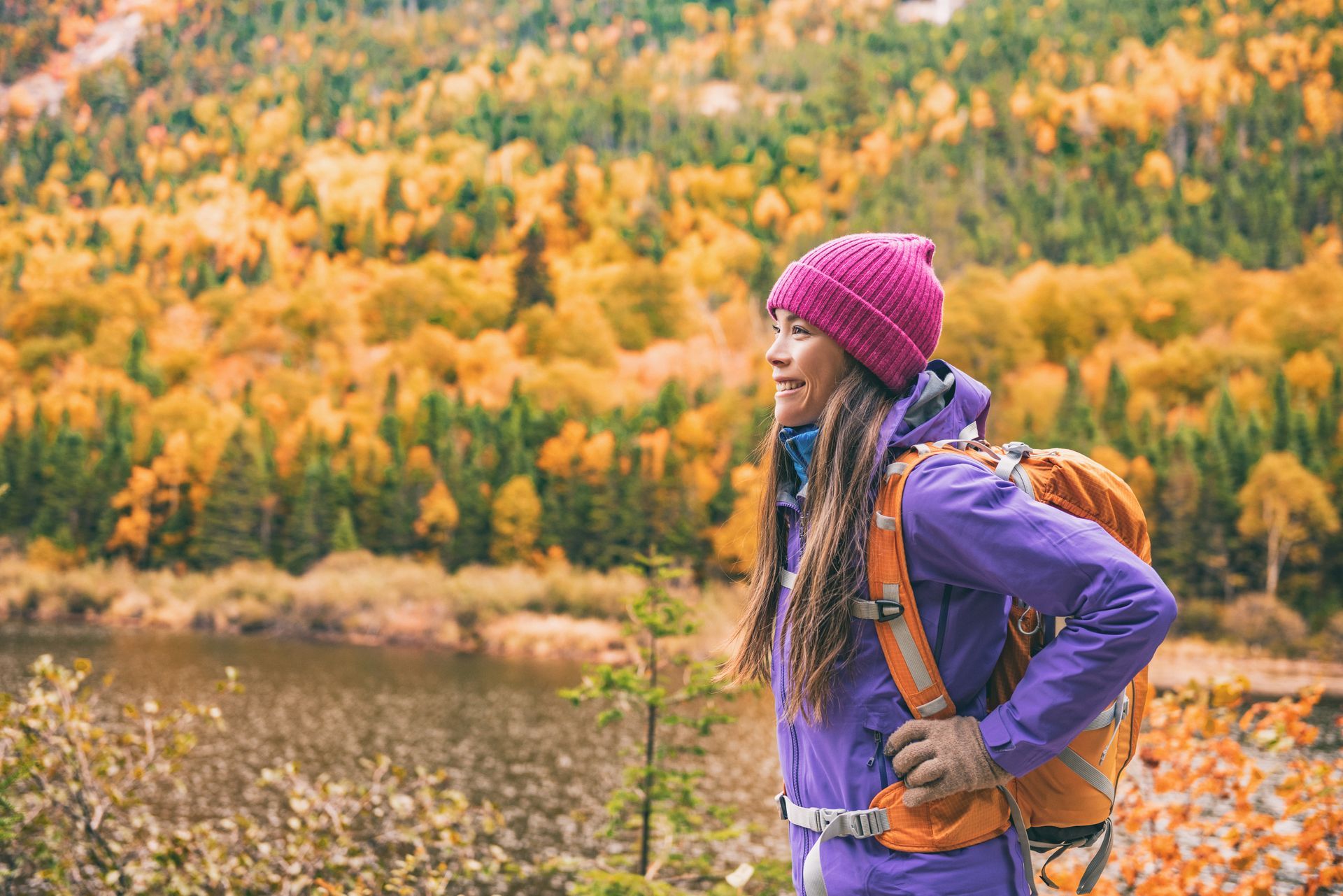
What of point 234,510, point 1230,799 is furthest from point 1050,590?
point 234,510

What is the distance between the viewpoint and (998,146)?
11188 cm

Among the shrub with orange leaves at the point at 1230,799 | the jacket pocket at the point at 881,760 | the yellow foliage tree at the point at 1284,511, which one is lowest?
the yellow foliage tree at the point at 1284,511

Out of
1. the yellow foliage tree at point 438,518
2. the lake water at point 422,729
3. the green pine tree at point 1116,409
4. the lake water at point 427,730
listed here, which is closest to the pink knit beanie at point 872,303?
the lake water at point 427,730

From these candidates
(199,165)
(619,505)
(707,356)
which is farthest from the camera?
(199,165)

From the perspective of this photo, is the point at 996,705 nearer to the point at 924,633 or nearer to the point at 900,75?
the point at 924,633

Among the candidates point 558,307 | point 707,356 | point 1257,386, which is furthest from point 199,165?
point 1257,386

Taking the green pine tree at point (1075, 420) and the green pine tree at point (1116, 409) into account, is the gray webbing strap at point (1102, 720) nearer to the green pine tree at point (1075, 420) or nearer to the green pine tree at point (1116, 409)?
the green pine tree at point (1075, 420)

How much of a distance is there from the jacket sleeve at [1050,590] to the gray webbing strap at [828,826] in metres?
0.22

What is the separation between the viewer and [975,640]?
1690 mm

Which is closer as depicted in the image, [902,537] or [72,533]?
[902,537]

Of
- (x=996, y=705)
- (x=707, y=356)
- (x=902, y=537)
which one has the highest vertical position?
(x=902, y=537)

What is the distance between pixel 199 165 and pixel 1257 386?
128 m

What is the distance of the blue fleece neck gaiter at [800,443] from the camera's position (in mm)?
1875

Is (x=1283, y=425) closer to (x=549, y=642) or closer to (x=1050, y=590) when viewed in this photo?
(x=549, y=642)
